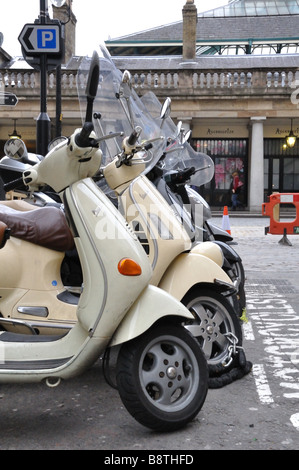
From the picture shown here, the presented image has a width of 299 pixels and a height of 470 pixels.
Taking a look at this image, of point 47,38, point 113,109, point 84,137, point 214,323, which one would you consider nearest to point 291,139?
point 47,38

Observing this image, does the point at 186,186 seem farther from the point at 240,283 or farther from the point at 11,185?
the point at 11,185

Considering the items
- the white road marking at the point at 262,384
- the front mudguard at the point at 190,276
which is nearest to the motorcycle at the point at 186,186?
the white road marking at the point at 262,384

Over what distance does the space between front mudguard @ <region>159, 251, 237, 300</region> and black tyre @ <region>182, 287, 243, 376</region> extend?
2.6 inches

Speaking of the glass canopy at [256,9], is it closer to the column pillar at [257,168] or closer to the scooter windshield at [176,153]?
the column pillar at [257,168]

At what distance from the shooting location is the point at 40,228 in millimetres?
3854

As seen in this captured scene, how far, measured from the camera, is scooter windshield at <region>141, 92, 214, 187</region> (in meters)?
5.54

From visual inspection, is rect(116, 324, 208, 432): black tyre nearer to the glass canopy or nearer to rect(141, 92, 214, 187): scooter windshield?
rect(141, 92, 214, 187): scooter windshield

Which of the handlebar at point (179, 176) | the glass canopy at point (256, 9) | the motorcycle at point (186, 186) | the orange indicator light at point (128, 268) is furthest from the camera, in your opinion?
the glass canopy at point (256, 9)

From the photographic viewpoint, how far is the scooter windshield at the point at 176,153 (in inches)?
218

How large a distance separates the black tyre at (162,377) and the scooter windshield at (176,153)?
2354 millimetres

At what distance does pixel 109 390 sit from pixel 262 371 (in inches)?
42.7

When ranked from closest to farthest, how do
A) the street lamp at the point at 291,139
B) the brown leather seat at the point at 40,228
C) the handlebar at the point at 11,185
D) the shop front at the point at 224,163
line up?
the brown leather seat at the point at 40,228 → the handlebar at the point at 11,185 → the street lamp at the point at 291,139 → the shop front at the point at 224,163

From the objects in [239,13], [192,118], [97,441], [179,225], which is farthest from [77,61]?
[239,13]

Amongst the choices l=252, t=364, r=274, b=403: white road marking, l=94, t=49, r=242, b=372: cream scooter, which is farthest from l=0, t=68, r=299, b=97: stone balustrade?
l=252, t=364, r=274, b=403: white road marking
